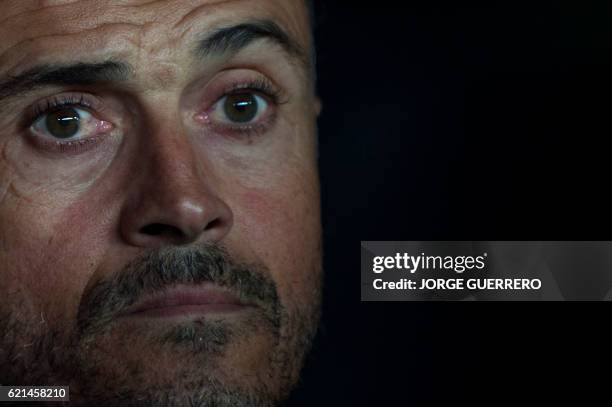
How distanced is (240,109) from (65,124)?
0.86ft

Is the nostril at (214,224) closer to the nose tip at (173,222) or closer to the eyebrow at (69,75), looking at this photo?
the nose tip at (173,222)

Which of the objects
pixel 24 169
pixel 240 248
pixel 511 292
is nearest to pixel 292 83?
pixel 240 248

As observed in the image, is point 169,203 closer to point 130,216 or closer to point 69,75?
point 130,216

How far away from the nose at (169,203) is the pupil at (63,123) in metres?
0.12

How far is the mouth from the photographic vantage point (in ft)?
4.40

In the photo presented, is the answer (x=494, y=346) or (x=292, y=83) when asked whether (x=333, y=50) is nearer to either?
(x=292, y=83)

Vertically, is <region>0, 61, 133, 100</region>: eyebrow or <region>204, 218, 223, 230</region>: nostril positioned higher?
<region>0, 61, 133, 100</region>: eyebrow

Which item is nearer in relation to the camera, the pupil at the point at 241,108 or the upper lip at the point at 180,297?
the upper lip at the point at 180,297

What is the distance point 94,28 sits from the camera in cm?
138

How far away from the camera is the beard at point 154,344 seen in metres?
1.35

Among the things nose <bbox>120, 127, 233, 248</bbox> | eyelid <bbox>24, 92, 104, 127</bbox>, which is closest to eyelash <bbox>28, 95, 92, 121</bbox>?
eyelid <bbox>24, 92, 104, 127</bbox>

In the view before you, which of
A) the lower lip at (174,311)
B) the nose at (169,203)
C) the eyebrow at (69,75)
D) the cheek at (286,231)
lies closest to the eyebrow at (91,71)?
the eyebrow at (69,75)

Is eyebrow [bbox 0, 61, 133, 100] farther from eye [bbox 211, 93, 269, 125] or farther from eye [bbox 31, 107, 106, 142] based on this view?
eye [bbox 211, 93, 269, 125]

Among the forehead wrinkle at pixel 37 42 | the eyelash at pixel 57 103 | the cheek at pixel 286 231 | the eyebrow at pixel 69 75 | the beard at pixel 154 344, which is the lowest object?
the beard at pixel 154 344
